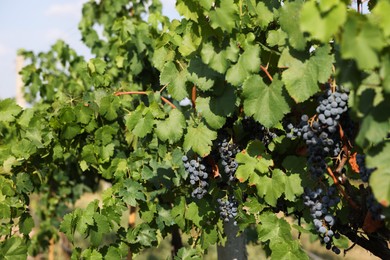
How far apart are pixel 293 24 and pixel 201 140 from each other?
82 centimetres

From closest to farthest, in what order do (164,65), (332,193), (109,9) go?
(332,193) → (164,65) → (109,9)

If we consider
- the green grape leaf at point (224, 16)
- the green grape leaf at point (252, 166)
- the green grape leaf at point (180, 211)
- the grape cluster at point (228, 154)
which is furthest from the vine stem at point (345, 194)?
the green grape leaf at point (180, 211)

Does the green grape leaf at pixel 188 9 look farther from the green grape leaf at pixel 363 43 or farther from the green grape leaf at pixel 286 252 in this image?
the green grape leaf at pixel 286 252

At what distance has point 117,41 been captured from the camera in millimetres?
5605

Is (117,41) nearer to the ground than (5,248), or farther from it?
farther from it

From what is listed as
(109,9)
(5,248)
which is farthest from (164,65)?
(109,9)

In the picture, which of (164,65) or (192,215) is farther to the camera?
(192,215)

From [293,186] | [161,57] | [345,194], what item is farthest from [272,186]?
[161,57]

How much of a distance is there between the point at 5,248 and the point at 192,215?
1.22 metres

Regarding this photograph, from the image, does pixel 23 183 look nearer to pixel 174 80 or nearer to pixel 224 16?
pixel 174 80

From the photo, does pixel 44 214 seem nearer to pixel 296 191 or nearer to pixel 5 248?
pixel 5 248

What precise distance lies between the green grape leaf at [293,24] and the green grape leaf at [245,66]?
0.86 ft

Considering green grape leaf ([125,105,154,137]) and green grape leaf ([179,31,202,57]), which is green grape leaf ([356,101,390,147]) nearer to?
green grape leaf ([179,31,202,57])

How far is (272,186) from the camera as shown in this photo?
2.59m
